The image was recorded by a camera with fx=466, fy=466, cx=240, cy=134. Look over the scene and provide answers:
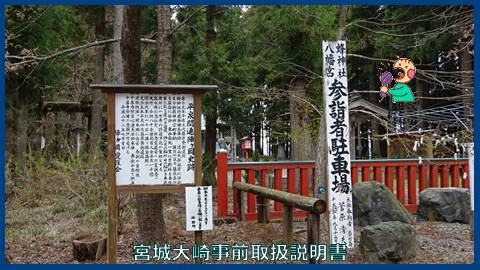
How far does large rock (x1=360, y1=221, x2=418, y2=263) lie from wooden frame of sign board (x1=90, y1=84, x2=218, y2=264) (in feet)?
7.15

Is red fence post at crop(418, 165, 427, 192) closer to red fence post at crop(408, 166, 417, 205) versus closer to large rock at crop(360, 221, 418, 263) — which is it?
red fence post at crop(408, 166, 417, 205)

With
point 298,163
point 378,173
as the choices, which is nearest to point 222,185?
point 298,163

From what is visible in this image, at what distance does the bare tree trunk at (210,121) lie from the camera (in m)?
11.6

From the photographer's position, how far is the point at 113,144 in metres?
4.74

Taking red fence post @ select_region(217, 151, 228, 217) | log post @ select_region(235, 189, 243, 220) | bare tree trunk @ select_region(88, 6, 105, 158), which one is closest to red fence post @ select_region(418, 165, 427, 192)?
log post @ select_region(235, 189, 243, 220)

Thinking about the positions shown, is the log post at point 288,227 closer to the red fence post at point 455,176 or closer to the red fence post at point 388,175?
the red fence post at point 388,175

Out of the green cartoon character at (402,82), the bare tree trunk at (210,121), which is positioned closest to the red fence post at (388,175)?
the green cartoon character at (402,82)

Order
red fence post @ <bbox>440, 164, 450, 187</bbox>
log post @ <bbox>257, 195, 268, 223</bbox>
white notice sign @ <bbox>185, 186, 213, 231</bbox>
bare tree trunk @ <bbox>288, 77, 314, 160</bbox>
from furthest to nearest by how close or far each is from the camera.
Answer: bare tree trunk @ <bbox>288, 77, 314, 160</bbox> → red fence post @ <bbox>440, 164, 450, 187</bbox> → log post @ <bbox>257, 195, 268, 223</bbox> → white notice sign @ <bbox>185, 186, 213, 231</bbox>

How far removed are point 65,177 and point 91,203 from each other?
667 millimetres

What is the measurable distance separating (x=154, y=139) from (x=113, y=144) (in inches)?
16.4

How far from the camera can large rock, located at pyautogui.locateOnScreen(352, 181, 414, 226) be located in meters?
7.61

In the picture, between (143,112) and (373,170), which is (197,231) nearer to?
(143,112)

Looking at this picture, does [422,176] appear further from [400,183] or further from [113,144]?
[113,144]

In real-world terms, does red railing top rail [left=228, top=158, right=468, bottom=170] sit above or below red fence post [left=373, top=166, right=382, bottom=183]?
above
